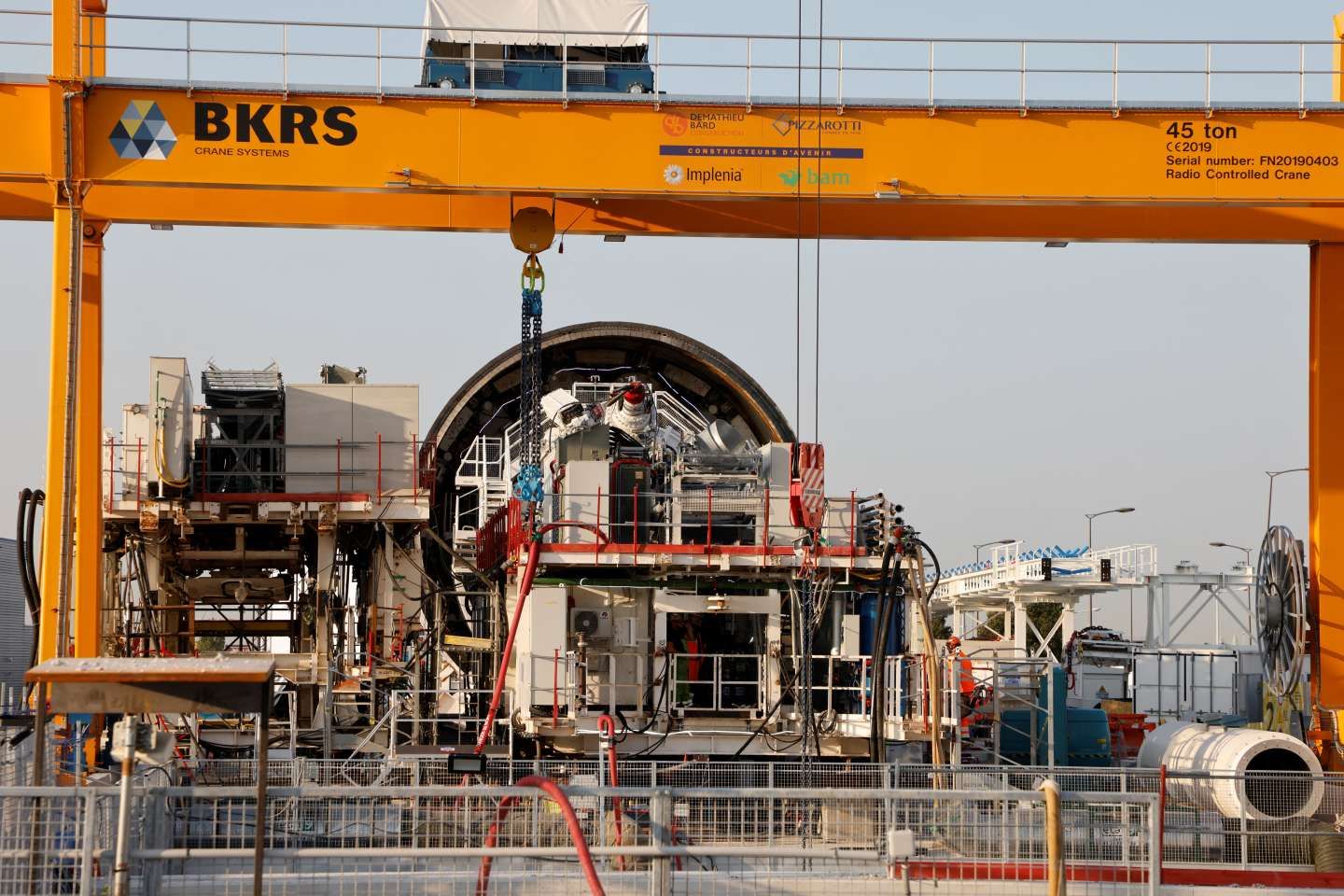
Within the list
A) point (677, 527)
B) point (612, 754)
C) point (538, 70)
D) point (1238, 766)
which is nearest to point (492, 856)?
point (612, 754)

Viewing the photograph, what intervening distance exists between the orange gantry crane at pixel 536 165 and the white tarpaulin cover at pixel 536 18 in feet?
8.36

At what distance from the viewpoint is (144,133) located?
1972cm

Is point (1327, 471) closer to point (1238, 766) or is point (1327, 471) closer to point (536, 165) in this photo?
point (1238, 766)

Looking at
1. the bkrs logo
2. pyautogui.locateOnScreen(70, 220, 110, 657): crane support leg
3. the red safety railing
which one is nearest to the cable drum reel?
the red safety railing

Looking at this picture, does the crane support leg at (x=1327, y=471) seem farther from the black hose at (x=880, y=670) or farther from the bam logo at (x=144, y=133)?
the bam logo at (x=144, y=133)

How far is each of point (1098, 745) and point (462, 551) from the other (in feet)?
47.9

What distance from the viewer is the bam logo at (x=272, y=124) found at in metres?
19.8

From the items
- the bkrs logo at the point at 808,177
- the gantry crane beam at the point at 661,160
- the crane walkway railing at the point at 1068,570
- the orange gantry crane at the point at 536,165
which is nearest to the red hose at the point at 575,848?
the orange gantry crane at the point at 536,165

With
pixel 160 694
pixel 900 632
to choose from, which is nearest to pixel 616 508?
pixel 900 632

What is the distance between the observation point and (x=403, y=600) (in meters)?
28.9

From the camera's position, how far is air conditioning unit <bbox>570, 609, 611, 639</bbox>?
22.8 metres

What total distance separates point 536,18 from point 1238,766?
1304 centimetres

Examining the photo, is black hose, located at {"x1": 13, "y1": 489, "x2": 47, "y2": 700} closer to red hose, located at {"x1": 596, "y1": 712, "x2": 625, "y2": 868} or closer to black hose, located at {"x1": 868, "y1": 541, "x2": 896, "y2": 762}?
red hose, located at {"x1": 596, "y1": 712, "x2": 625, "y2": 868}

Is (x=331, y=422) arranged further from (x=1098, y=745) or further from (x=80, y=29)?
(x=1098, y=745)
